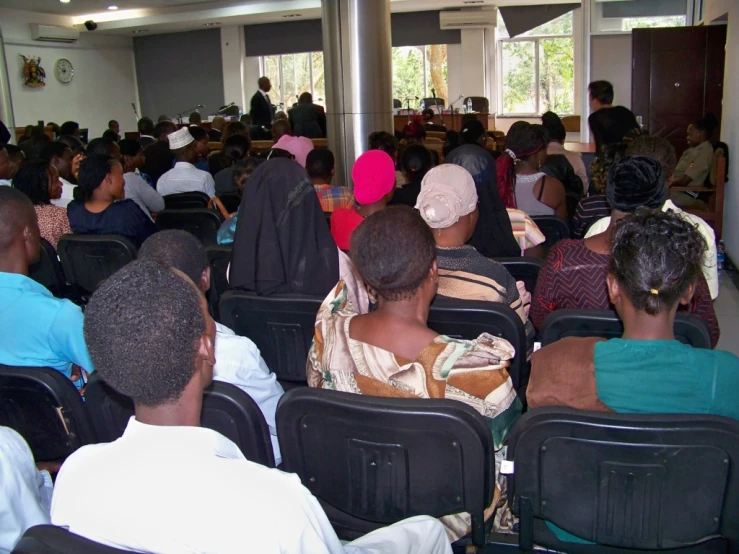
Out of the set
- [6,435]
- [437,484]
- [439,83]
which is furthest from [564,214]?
[439,83]

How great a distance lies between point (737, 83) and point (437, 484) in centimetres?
529

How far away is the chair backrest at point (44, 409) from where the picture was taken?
6.04 ft

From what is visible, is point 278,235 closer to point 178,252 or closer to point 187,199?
point 178,252

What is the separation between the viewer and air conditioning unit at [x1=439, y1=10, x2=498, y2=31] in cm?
1534

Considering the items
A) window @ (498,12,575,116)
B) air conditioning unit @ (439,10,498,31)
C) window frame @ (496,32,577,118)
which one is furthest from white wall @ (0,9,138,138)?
window @ (498,12,575,116)

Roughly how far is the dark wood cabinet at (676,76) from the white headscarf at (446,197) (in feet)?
20.6

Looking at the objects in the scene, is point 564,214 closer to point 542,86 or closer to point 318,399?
point 318,399

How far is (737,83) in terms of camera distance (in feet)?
18.5

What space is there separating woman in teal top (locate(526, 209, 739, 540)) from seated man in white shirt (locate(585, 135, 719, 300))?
885 millimetres

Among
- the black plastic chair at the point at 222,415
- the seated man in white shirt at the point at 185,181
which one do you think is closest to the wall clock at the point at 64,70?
the seated man in white shirt at the point at 185,181

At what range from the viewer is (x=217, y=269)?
→ 136 inches

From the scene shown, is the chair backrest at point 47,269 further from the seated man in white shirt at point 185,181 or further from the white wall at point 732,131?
the white wall at point 732,131

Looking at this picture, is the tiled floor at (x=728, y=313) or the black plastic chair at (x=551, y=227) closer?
the black plastic chair at (x=551, y=227)

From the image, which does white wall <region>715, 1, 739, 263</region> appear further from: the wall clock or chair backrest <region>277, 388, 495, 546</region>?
the wall clock
